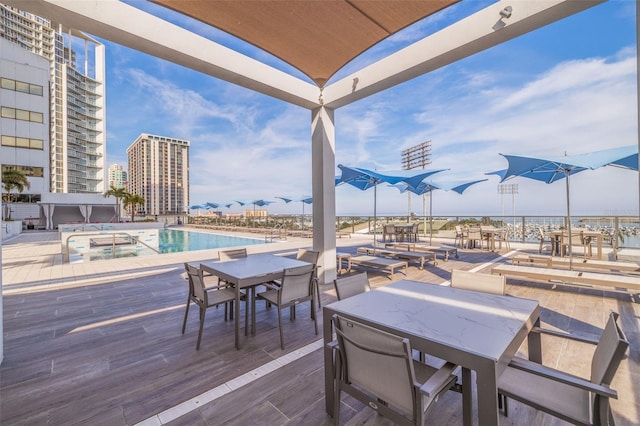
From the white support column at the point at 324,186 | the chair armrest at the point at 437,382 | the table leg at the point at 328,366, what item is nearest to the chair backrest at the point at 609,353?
the chair armrest at the point at 437,382

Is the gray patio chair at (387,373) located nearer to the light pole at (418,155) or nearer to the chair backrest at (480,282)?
the chair backrest at (480,282)

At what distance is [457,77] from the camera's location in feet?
42.5

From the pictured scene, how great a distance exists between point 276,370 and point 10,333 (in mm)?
3287

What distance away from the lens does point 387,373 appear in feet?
4.26

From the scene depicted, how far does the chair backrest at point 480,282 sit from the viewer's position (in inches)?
88.4

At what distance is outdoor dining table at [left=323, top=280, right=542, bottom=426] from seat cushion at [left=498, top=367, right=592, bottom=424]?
223mm

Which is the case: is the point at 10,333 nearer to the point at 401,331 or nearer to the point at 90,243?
the point at 401,331

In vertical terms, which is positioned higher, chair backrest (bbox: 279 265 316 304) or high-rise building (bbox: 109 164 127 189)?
high-rise building (bbox: 109 164 127 189)

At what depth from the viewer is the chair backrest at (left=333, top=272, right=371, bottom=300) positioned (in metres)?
2.18

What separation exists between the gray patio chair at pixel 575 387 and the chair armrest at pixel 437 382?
1.10 feet

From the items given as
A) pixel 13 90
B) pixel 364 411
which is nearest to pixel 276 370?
pixel 364 411

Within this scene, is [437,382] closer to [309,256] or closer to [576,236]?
[309,256]

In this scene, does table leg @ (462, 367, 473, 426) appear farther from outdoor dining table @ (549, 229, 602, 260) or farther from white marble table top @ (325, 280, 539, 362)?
outdoor dining table @ (549, 229, 602, 260)

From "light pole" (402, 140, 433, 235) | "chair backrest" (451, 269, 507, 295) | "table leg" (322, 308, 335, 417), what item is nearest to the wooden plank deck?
"table leg" (322, 308, 335, 417)
